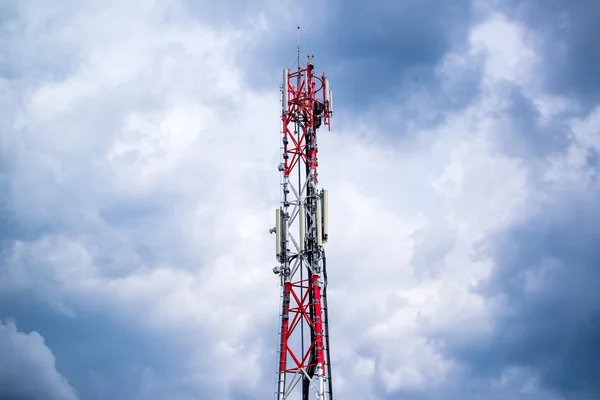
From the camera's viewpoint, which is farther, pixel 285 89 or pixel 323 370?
pixel 285 89

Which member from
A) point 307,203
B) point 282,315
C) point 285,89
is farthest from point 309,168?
point 282,315

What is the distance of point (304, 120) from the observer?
78.2 meters

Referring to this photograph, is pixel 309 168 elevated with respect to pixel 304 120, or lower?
lower

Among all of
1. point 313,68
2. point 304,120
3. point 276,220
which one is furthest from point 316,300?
point 313,68

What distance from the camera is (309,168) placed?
76.6 m

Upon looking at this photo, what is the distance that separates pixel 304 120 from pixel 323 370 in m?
24.2

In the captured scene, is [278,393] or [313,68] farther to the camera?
[313,68]

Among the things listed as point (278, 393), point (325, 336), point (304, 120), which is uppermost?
point (304, 120)

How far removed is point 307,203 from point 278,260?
6.03m

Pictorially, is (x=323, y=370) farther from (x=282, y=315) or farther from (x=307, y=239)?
(x=307, y=239)

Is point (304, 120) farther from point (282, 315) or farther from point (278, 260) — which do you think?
point (282, 315)

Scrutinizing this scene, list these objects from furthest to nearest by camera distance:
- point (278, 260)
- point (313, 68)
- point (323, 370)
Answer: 1. point (313, 68)
2. point (278, 260)
3. point (323, 370)

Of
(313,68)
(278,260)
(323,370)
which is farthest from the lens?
(313,68)

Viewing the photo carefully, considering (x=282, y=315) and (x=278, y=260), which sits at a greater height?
(x=278, y=260)
